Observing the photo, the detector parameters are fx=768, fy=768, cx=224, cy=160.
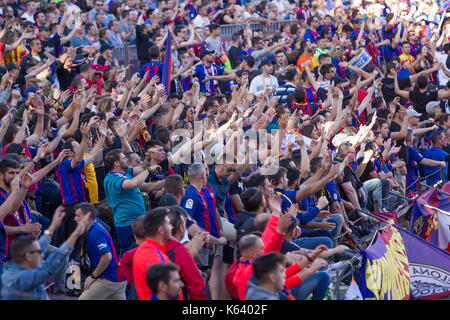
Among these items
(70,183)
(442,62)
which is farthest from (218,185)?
(442,62)

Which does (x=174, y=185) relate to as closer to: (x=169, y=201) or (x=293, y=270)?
(x=169, y=201)

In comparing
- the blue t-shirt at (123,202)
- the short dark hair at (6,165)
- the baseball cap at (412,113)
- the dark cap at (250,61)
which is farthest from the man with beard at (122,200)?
the baseball cap at (412,113)

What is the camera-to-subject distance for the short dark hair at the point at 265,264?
5.98 m

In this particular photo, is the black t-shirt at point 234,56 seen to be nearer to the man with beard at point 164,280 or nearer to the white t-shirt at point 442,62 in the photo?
the white t-shirt at point 442,62

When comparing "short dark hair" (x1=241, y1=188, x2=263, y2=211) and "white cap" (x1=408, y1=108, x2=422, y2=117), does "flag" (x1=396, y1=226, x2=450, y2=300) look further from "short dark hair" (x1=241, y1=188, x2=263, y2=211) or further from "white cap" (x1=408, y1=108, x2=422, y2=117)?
"white cap" (x1=408, y1=108, x2=422, y2=117)

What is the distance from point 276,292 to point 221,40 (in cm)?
1407

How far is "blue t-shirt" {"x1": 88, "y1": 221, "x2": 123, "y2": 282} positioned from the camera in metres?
7.72

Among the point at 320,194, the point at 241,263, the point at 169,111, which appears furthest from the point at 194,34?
the point at 241,263

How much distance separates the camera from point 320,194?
1001cm

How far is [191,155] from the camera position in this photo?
32.2 ft

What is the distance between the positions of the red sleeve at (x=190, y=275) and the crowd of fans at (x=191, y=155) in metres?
0.01

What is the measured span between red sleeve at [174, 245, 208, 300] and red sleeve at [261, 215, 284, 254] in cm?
70

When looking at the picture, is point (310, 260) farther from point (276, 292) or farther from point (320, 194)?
point (320, 194)

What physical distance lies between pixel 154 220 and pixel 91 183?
9.11 ft
